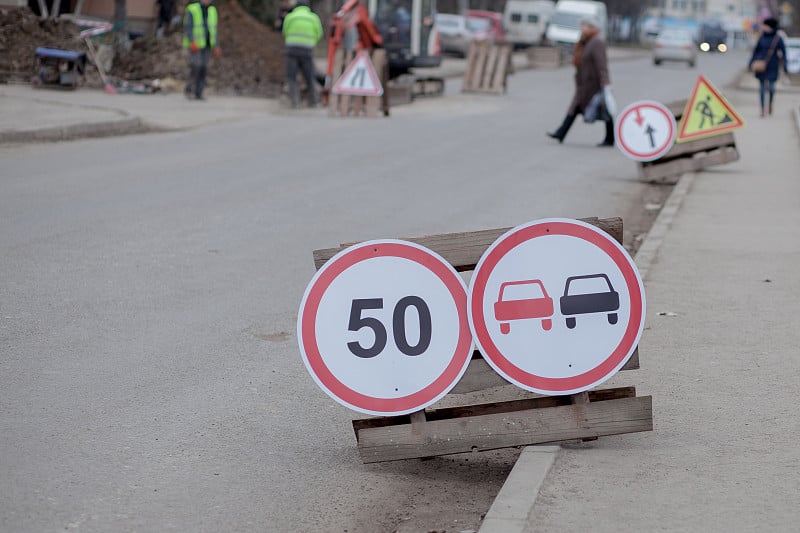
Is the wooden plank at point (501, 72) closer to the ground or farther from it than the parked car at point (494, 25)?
farther from it

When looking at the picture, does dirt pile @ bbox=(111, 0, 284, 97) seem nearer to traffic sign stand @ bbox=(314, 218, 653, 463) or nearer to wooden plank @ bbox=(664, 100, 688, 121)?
wooden plank @ bbox=(664, 100, 688, 121)

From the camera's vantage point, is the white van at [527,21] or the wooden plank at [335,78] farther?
the white van at [527,21]

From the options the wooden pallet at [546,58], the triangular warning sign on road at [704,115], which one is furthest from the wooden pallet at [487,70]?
the wooden pallet at [546,58]

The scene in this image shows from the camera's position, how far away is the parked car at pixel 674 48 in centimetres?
5969

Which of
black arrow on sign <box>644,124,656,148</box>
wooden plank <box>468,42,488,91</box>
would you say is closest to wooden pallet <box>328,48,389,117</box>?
wooden plank <box>468,42,488,91</box>

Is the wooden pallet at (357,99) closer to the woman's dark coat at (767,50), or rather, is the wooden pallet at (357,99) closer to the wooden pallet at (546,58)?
the woman's dark coat at (767,50)

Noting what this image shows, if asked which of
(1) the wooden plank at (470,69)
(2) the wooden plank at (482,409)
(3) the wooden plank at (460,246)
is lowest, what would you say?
(1) the wooden plank at (470,69)

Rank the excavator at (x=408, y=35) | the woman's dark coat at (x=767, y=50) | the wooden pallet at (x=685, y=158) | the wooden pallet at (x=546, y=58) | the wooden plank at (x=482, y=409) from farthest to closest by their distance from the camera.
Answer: the wooden pallet at (x=546, y=58)
the excavator at (x=408, y=35)
the woman's dark coat at (x=767, y=50)
the wooden pallet at (x=685, y=158)
the wooden plank at (x=482, y=409)

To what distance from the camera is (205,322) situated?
303 inches

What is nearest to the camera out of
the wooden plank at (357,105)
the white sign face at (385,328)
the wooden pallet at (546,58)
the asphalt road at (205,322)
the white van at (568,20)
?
the asphalt road at (205,322)

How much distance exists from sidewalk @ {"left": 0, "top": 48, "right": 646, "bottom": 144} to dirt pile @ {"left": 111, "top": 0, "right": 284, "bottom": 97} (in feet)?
5.15

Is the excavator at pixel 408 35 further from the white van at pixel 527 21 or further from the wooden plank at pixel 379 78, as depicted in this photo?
the white van at pixel 527 21

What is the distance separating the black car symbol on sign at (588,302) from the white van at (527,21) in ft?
217

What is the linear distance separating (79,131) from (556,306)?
1476cm
